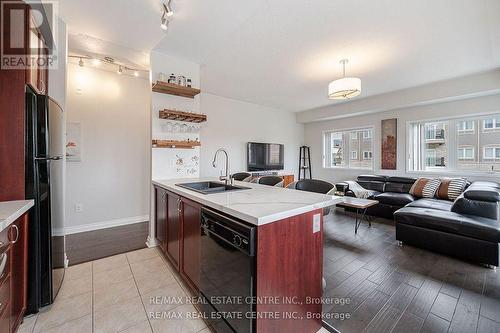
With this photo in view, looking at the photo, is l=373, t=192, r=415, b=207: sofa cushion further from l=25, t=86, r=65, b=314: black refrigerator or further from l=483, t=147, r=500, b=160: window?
l=25, t=86, r=65, b=314: black refrigerator

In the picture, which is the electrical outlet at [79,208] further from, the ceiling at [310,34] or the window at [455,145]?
the window at [455,145]

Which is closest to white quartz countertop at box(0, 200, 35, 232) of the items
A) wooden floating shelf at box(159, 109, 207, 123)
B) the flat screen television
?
wooden floating shelf at box(159, 109, 207, 123)

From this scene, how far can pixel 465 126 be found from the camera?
434cm

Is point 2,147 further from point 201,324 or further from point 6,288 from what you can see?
point 201,324

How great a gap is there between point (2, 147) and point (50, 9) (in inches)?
60.3

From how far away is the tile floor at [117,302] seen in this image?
1.50 m

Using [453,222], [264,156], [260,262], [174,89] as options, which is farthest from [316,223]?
[264,156]

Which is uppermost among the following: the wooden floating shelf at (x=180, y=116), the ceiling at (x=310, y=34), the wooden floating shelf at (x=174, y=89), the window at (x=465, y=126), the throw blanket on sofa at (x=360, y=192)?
the ceiling at (x=310, y=34)

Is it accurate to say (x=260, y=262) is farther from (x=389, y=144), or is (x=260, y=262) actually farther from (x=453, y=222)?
(x=389, y=144)

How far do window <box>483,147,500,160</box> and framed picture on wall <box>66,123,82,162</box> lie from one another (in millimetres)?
7372

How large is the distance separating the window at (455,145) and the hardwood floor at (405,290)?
9.59 feet

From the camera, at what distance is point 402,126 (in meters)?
4.99

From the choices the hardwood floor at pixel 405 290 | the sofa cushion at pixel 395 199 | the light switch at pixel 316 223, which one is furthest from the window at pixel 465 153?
the light switch at pixel 316 223

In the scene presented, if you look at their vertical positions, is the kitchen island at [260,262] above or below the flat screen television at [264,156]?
below
